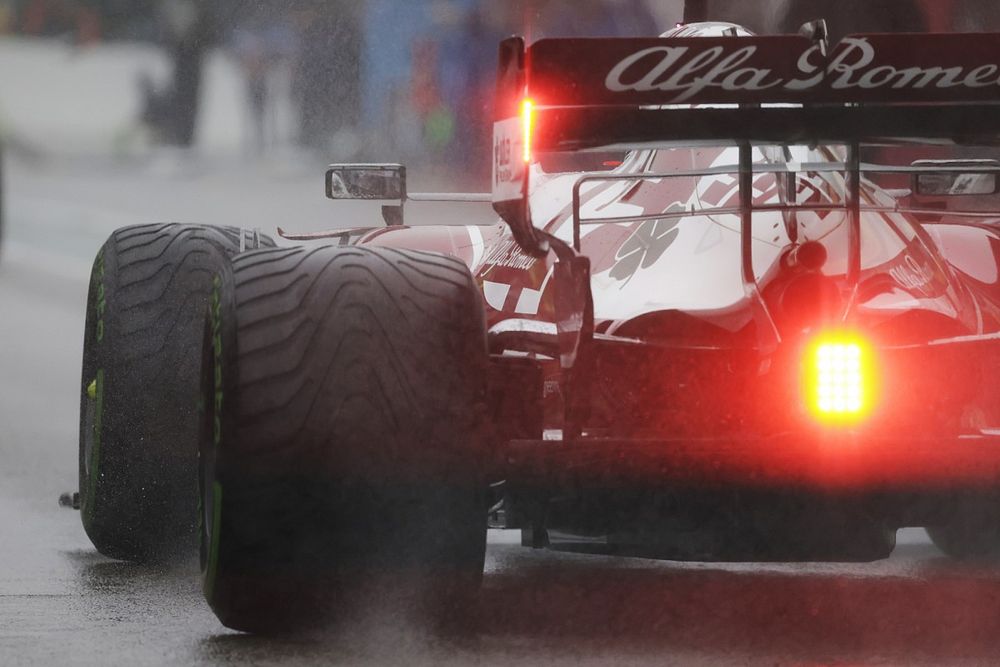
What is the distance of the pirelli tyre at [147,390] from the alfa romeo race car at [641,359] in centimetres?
98

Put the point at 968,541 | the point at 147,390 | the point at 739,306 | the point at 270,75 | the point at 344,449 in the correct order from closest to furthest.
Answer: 1. the point at 344,449
2. the point at 739,306
3. the point at 147,390
4. the point at 968,541
5. the point at 270,75

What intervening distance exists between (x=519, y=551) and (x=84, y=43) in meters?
22.4

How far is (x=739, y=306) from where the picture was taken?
5.23 m

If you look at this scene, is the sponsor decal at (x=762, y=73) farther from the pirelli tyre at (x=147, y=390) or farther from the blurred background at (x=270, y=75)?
the blurred background at (x=270, y=75)

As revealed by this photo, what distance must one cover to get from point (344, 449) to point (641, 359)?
997 millimetres

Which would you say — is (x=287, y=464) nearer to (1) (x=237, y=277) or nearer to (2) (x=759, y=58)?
(1) (x=237, y=277)

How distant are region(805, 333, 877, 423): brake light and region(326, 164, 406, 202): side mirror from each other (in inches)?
96.3

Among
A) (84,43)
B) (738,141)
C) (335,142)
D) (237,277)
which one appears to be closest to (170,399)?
(237,277)

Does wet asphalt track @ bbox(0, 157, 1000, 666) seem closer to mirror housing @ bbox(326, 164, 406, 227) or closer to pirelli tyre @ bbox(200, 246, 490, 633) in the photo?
pirelli tyre @ bbox(200, 246, 490, 633)

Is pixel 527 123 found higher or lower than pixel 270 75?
lower

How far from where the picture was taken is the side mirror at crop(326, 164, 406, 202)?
7203 millimetres

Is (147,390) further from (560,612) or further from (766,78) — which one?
(766,78)

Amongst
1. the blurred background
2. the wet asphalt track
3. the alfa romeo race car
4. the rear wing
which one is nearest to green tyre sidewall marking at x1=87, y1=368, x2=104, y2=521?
the wet asphalt track

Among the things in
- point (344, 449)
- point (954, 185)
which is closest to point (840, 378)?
point (344, 449)
